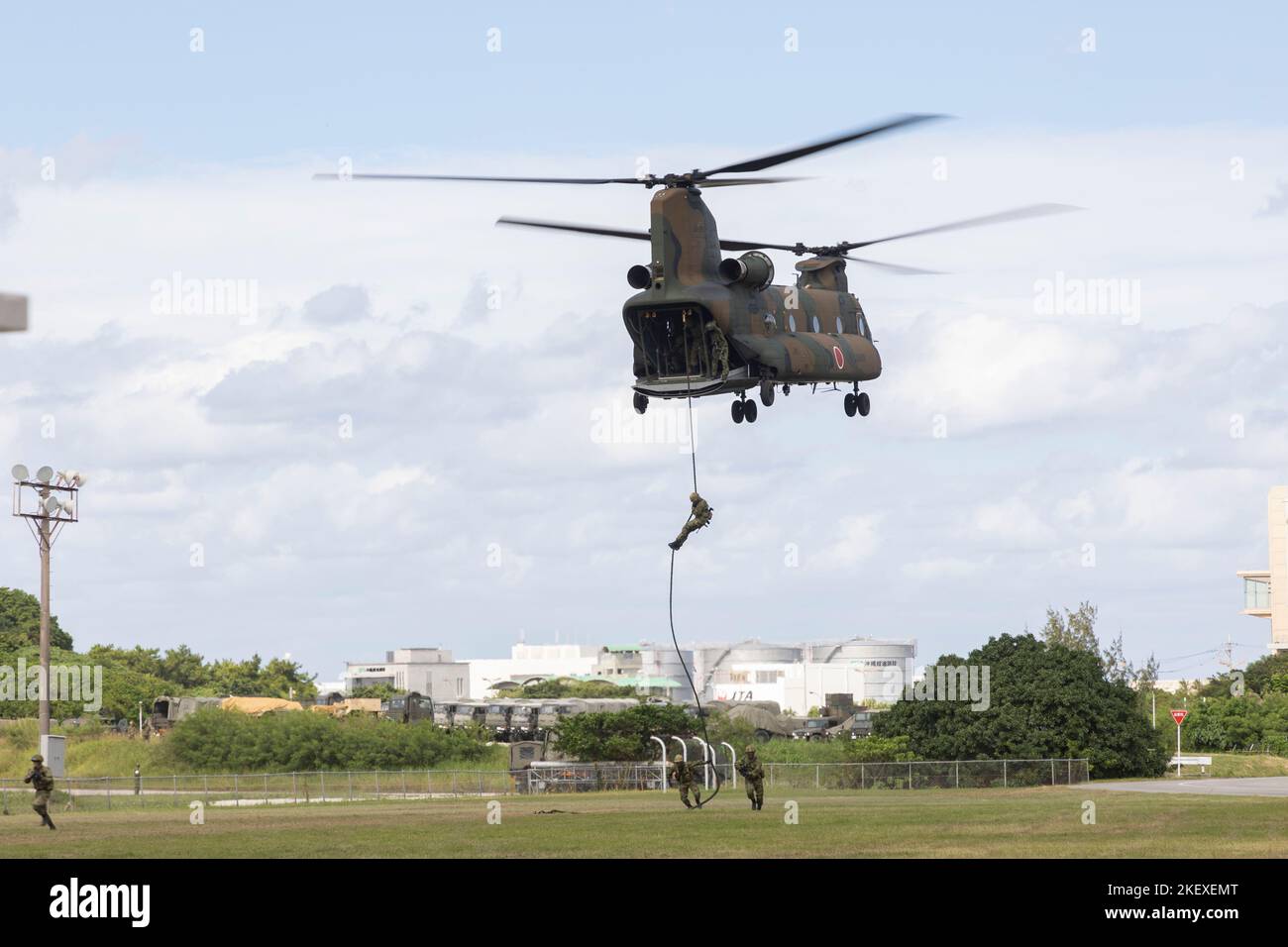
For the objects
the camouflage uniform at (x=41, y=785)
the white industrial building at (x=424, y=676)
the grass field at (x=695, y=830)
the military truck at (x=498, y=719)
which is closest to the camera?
the grass field at (x=695, y=830)

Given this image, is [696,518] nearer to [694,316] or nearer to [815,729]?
[694,316]

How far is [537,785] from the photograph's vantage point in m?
63.2

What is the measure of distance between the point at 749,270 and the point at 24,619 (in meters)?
124

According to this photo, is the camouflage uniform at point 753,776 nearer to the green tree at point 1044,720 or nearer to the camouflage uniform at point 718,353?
the camouflage uniform at point 718,353

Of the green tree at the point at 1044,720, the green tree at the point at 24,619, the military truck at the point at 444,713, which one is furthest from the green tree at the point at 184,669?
the green tree at the point at 1044,720

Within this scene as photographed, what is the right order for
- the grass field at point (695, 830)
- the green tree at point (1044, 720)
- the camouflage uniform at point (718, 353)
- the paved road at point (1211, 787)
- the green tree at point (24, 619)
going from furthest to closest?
the green tree at point (24, 619) → the green tree at point (1044, 720) → the paved road at point (1211, 787) → the camouflage uniform at point (718, 353) → the grass field at point (695, 830)

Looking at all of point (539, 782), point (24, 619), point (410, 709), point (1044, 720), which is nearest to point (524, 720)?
point (410, 709)

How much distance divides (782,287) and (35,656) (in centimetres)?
9377

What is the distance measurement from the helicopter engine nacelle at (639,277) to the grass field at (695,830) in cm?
1234

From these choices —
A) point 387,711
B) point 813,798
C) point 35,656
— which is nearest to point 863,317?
point 813,798

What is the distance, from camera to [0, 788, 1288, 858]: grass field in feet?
113

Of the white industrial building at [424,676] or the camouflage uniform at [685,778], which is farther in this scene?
the white industrial building at [424,676]

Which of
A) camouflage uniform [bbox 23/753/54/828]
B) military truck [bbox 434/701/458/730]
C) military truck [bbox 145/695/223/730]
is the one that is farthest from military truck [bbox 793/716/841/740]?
camouflage uniform [bbox 23/753/54/828]

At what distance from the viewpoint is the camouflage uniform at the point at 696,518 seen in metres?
35.6
